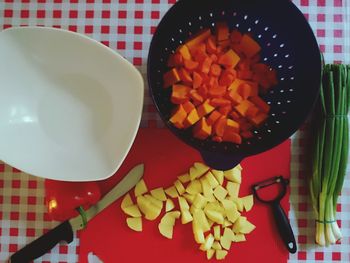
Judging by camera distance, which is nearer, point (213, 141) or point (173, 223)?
point (213, 141)

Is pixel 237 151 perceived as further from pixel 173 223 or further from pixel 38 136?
pixel 38 136

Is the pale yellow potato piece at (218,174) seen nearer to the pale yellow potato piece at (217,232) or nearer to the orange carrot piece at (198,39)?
the pale yellow potato piece at (217,232)

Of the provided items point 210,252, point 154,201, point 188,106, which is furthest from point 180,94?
point 210,252

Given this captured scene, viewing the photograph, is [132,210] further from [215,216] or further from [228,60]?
[228,60]

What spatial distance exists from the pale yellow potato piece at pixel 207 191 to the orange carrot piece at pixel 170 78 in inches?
8.9

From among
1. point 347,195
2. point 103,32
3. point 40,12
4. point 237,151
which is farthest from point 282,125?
point 40,12

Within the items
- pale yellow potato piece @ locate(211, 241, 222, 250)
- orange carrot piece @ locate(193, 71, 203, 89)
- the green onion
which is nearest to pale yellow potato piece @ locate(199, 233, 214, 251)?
pale yellow potato piece @ locate(211, 241, 222, 250)

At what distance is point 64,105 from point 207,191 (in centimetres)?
35

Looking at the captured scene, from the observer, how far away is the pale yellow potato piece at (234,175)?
108cm

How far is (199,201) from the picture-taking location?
1074 mm

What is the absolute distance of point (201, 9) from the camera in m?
1.02

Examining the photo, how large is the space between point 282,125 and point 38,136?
1.64 feet

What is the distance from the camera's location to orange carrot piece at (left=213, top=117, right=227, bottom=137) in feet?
3.22

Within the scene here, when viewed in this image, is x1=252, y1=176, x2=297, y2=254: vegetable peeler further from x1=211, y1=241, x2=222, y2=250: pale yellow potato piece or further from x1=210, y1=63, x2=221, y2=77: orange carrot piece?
x1=210, y1=63, x2=221, y2=77: orange carrot piece
